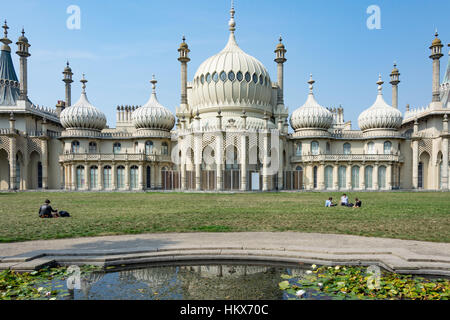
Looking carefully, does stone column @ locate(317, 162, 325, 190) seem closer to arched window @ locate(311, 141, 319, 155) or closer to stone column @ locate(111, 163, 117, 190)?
arched window @ locate(311, 141, 319, 155)

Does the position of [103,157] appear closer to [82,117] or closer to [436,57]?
[82,117]

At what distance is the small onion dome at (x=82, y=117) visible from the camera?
1737 inches

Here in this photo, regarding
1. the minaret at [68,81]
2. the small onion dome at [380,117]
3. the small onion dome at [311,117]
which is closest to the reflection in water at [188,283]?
the small onion dome at [311,117]

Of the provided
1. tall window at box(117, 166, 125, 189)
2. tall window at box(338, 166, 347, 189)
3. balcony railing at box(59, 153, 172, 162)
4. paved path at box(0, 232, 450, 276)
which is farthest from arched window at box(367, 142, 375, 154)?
paved path at box(0, 232, 450, 276)

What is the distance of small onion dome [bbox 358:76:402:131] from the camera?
4331 cm

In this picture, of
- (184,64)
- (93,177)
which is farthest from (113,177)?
(184,64)

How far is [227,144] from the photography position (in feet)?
120

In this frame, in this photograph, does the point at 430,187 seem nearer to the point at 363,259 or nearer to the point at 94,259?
the point at 363,259

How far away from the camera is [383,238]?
957 cm

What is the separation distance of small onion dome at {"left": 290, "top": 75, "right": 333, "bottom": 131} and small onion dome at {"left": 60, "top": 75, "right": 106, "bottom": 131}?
28922 millimetres

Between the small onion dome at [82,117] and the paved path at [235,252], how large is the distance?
38915 millimetres

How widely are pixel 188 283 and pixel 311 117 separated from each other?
41.4 meters
